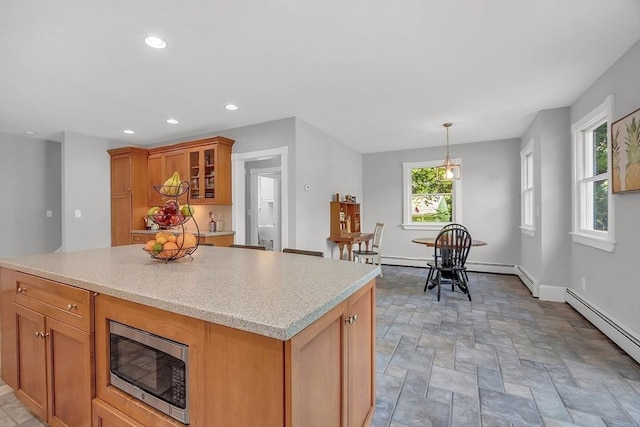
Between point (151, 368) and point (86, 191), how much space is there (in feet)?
16.8

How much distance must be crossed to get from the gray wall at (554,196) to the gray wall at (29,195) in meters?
7.77

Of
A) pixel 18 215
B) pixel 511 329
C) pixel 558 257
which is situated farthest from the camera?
pixel 18 215

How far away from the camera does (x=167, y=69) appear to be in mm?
2691

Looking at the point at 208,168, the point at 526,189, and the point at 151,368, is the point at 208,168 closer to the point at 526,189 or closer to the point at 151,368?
the point at 151,368

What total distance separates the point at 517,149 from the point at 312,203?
13.1 feet

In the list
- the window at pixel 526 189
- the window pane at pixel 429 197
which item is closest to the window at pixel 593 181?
the window at pixel 526 189

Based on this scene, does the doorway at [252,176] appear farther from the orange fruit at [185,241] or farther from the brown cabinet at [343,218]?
the orange fruit at [185,241]

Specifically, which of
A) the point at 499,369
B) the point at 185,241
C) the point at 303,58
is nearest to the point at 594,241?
the point at 499,369

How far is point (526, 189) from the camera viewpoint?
4.96 m

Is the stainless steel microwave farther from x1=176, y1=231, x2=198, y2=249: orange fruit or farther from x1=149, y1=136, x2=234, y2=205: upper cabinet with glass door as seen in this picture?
x1=149, y1=136, x2=234, y2=205: upper cabinet with glass door

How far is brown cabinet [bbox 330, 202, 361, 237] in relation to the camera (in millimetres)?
5039

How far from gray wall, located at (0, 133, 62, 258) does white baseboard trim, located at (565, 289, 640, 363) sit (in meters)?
7.81

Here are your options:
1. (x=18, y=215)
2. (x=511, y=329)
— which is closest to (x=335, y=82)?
(x=511, y=329)

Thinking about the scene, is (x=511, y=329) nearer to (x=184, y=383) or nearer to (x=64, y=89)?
(x=184, y=383)
